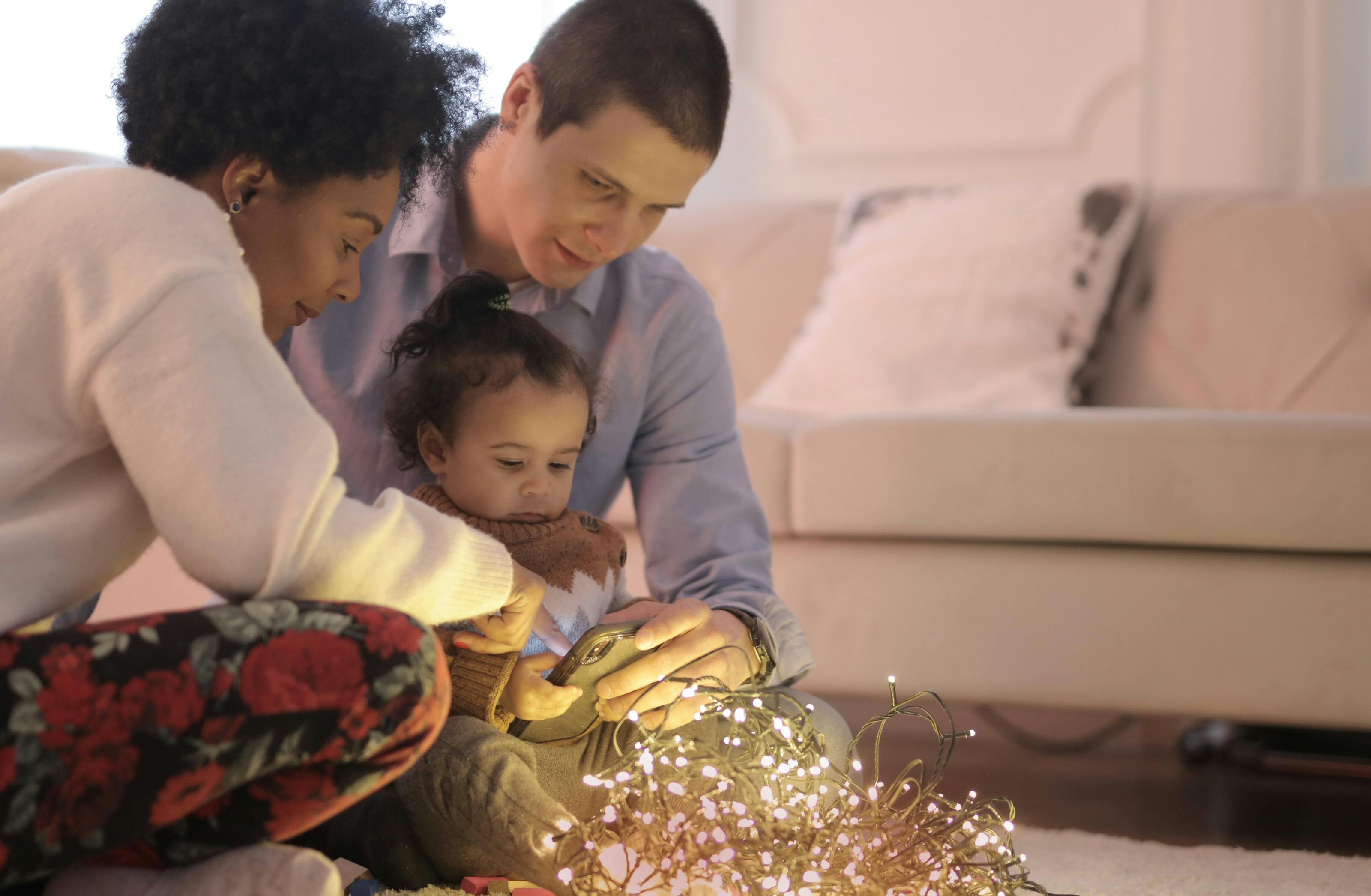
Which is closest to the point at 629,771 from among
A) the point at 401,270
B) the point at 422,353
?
the point at 422,353

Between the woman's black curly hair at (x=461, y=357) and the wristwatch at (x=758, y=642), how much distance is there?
0.25m

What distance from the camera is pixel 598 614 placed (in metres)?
1.08

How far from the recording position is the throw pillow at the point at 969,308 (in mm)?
1937

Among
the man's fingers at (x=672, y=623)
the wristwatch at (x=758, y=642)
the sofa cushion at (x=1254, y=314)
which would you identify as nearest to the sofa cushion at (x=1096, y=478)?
the sofa cushion at (x=1254, y=314)

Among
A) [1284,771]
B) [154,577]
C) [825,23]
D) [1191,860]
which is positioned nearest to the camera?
[1191,860]

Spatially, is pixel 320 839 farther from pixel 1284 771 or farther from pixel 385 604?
pixel 1284 771

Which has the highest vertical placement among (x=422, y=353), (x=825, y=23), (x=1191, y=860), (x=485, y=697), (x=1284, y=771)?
(x=825, y=23)

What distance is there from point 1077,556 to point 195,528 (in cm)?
118

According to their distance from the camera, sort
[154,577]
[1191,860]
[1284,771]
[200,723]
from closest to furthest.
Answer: [200,723]
[1191,860]
[154,577]
[1284,771]

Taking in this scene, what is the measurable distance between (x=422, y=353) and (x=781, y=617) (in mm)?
425

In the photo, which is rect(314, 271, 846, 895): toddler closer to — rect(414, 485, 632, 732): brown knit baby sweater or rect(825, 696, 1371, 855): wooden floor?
rect(414, 485, 632, 732): brown knit baby sweater

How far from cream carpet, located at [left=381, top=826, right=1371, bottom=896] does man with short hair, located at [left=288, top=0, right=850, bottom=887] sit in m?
0.31

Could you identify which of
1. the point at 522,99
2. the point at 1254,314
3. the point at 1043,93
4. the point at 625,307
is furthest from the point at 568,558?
the point at 1043,93

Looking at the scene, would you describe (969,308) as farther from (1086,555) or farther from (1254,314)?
(1086,555)
